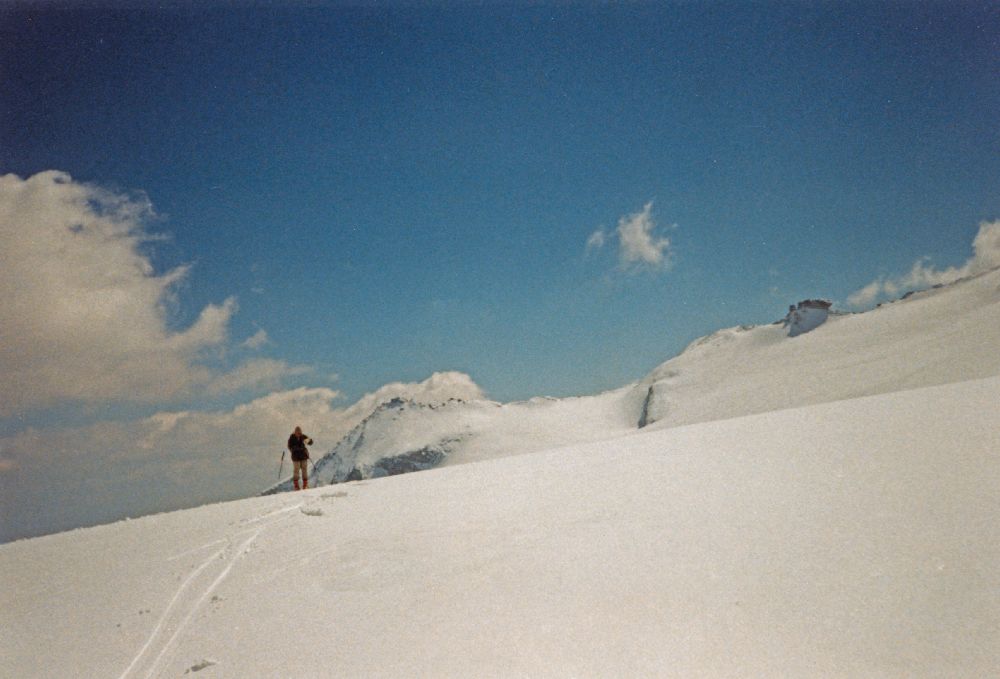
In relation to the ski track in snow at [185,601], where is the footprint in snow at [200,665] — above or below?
below

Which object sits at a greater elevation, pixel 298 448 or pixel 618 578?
pixel 298 448

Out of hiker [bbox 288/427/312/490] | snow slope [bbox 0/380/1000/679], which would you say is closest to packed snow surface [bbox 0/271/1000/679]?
snow slope [bbox 0/380/1000/679]

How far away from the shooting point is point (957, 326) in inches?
800

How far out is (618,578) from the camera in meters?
3.52

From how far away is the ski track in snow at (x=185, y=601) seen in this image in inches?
142

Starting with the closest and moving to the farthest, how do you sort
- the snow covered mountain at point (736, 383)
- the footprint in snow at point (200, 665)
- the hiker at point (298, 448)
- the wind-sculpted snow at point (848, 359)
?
1. the footprint in snow at point (200, 665)
2. the hiker at point (298, 448)
3. the wind-sculpted snow at point (848, 359)
4. the snow covered mountain at point (736, 383)

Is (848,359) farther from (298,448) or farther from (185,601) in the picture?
(185,601)

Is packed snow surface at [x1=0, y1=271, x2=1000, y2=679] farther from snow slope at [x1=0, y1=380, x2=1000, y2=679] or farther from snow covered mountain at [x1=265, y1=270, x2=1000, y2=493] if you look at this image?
snow covered mountain at [x1=265, y1=270, x2=1000, y2=493]


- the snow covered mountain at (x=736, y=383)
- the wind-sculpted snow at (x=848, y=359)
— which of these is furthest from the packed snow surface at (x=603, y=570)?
the snow covered mountain at (x=736, y=383)

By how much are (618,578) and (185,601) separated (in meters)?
3.75

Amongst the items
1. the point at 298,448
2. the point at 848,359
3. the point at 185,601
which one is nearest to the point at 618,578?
the point at 185,601

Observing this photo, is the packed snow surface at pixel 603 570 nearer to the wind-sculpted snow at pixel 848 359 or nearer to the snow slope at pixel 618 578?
the snow slope at pixel 618 578

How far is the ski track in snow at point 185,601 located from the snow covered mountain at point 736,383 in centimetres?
1981

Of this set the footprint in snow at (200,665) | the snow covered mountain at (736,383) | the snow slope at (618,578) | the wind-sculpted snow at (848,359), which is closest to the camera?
the snow slope at (618,578)
